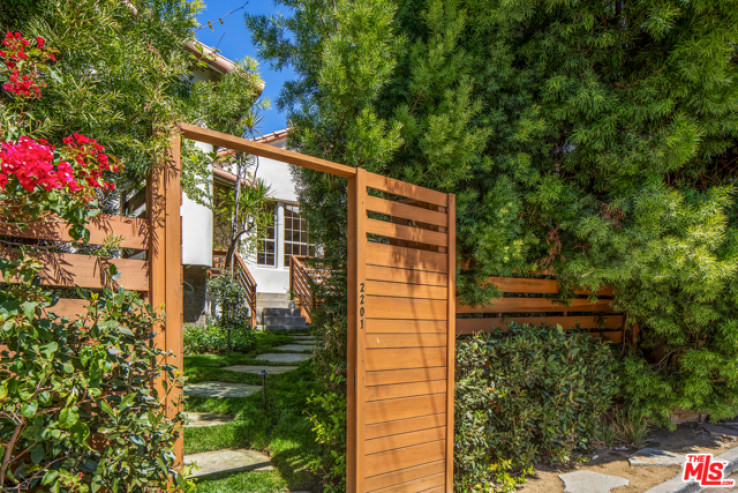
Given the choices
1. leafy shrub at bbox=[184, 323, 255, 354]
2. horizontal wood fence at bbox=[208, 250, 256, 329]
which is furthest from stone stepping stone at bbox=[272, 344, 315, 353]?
horizontal wood fence at bbox=[208, 250, 256, 329]

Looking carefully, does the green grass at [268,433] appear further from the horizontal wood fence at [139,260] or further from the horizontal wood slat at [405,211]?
the horizontal wood slat at [405,211]

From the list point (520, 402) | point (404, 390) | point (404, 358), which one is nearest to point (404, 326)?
point (404, 358)

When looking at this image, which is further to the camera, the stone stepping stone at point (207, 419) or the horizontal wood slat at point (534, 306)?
the stone stepping stone at point (207, 419)

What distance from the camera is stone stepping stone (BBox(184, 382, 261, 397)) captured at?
235 inches

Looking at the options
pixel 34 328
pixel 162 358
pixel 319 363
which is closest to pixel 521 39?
pixel 319 363

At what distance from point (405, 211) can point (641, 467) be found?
142 inches

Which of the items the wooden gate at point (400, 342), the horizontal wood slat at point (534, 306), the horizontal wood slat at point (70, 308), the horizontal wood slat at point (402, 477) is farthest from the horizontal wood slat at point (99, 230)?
the horizontal wood slat at point (534, 306)

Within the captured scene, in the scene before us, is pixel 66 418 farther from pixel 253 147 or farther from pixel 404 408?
pixel 404 408

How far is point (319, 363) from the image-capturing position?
12.9 ft

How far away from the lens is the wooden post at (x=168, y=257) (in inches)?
98.7

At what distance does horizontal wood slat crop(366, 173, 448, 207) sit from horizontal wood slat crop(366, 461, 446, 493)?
2035 mm

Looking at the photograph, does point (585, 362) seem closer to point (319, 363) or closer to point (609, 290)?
point (609, 290)

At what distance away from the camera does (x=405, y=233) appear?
→ 3.72m

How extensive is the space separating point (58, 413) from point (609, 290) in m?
5.84
